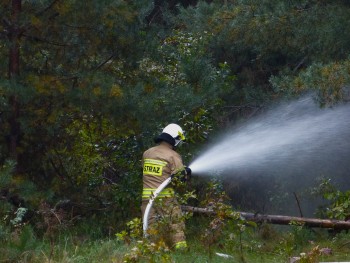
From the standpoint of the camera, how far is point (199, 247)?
11.4m

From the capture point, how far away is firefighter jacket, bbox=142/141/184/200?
1147 cm

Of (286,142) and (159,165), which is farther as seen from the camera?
(286,142)

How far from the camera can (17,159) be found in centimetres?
1302

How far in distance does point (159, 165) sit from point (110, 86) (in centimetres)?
156

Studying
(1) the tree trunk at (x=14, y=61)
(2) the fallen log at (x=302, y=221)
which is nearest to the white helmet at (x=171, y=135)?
(2) the fallen log at (x=302, y=221)

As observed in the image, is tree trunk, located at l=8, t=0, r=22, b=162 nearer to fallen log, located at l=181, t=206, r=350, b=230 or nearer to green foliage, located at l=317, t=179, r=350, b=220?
fallen log, located at l=181, t=206, r=350, b=230

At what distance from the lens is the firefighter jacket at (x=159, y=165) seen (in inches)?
452

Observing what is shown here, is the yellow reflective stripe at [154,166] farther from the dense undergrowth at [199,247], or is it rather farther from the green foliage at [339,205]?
the green foliage at [339,205]

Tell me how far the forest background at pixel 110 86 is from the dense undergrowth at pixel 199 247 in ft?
1.61

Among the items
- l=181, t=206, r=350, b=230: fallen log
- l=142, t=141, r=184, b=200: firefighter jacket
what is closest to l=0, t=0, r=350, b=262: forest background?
→ l=142, t=141, r=184, b=200: firefighter jacket

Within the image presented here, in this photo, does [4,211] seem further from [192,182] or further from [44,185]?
[192,182]

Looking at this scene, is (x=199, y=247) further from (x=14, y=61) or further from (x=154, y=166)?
(x=14, y=61)

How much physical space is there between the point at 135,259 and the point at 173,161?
403 centimetres

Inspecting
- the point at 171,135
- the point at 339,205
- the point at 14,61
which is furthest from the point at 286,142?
the point at 14,61
